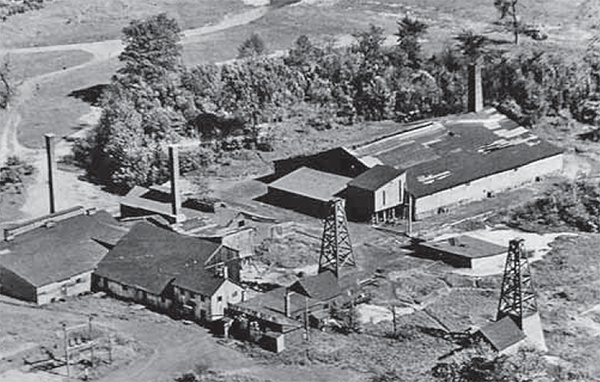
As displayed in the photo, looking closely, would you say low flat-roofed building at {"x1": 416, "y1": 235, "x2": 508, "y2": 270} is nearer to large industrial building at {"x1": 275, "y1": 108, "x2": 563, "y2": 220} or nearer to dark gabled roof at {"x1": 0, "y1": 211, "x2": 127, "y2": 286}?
large industrial building at {"x1": 275, "y1": 108, "x2": 563, "y2": 220}

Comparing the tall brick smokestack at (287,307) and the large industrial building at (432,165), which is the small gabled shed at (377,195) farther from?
the tall brick smokestack at (287,307)

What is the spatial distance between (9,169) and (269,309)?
2216 centimetres

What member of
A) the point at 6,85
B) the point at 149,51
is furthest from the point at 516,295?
the point at 6,85

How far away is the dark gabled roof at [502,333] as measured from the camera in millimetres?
40250

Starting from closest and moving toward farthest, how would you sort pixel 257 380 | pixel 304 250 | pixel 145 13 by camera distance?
pixel 257 380
pixel 304 250
pixel 145 13

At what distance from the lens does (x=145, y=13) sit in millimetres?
91688

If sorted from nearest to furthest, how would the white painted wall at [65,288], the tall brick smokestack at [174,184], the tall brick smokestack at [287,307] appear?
1. the tall brick smokestack at [287,307]
2. the white painted wall at [65,288]
3. the tall brick smokestack at [174,184]

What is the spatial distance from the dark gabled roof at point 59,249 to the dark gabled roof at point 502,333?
1541cm

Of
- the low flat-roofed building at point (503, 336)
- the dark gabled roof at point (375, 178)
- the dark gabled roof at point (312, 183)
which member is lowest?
the low flat-roofed building at point (503, 336)

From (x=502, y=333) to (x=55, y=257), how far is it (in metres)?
17.2

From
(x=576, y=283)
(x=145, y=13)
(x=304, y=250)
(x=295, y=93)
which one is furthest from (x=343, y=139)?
(x=145, y=13)

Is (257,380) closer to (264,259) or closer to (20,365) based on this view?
(20,365)

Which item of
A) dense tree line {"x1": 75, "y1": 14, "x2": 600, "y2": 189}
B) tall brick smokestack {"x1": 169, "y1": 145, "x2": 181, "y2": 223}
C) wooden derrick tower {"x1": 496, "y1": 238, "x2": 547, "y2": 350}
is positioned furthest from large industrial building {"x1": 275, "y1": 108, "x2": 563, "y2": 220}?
wooden derrick tower {"x1": 496, "y1": 238, "x2": 547, "y2": 350}

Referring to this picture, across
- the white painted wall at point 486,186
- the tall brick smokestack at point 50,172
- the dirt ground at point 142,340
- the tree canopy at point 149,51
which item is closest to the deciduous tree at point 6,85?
the tree canopy at point 149,51
